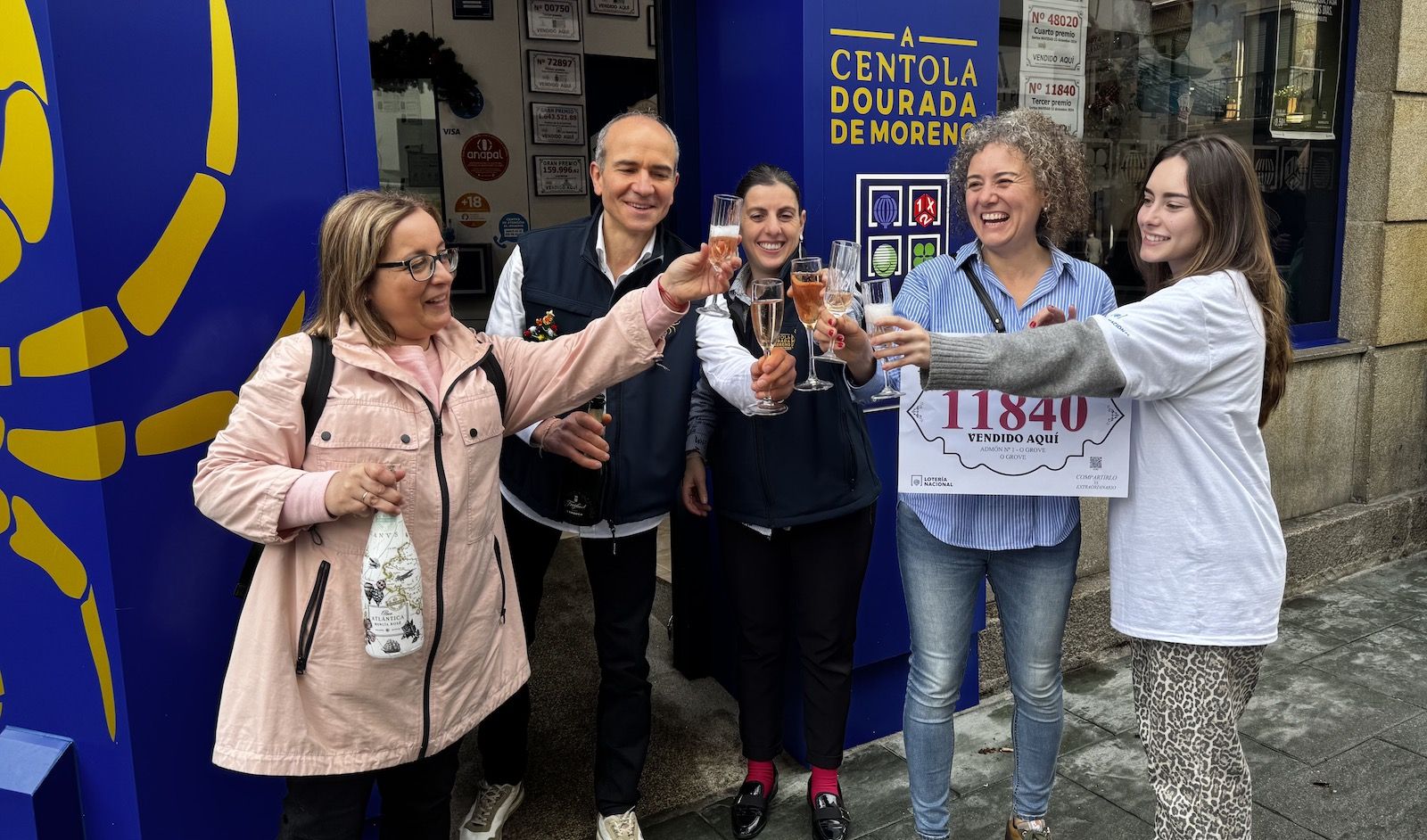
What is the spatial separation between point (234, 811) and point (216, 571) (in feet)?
2.00

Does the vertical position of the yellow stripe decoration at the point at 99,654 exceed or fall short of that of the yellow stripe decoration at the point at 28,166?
it falls short

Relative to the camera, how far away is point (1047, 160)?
8.26ft

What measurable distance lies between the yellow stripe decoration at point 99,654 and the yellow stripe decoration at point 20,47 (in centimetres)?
111

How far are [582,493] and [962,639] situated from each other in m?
1.08

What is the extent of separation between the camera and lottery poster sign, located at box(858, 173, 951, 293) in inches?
133

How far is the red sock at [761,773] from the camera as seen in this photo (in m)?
3.23

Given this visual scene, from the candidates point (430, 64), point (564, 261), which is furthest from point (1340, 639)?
point (430, 64)

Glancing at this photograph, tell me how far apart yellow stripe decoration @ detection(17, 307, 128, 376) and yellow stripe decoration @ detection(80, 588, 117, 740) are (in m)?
0.51

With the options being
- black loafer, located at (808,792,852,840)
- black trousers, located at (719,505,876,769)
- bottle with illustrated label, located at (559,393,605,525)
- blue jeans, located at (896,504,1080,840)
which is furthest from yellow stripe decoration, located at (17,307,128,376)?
black loafer, located at (808,792,852,840)

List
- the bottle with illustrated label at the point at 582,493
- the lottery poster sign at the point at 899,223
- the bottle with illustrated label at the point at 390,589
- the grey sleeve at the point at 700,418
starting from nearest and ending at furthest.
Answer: the bottle with illustrated label at the point at 390,589
the bottle with illustrated label at the point at 582,493
the grey sleeve at the point at 700,418
the lottery poster sign at the point at 899,223

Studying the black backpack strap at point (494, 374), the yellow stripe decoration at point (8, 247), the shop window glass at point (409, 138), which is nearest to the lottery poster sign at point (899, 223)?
the black backpack strap at point (494, 374)

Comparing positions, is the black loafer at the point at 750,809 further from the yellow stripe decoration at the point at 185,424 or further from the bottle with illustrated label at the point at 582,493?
the yellow stripe decoration at the point at 185,424

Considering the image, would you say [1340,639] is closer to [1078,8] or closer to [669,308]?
[1078,8]

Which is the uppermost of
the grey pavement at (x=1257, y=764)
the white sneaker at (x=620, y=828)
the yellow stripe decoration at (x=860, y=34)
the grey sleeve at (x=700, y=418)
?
the yellow stripe decoration at (x=860, y=34)
